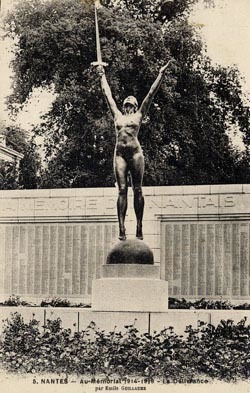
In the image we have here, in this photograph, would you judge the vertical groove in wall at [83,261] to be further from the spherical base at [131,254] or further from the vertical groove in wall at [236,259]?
the spherical base at [131,254]

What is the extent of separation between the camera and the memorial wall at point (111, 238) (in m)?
16.5

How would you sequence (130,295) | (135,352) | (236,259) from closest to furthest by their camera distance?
(135,352) < (130,295) < (236,259)

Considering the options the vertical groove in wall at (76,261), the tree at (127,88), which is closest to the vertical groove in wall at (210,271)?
the vertical groove in wall at (76,261)

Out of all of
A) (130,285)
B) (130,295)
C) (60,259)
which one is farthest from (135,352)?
(60,259)

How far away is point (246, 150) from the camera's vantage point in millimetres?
21516

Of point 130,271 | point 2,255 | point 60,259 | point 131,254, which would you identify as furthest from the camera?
point 2,255

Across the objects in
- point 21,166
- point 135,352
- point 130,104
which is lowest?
point 135,352

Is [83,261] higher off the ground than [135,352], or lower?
higher

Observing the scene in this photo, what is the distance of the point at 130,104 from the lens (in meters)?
13.6

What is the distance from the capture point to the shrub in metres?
12.4

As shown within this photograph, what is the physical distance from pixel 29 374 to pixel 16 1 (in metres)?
11.8

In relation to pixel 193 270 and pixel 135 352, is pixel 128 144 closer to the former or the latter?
pixel 135 352

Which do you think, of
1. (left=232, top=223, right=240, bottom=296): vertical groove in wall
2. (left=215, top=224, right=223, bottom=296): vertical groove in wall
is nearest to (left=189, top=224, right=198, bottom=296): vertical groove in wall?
(left=215, top=224, right=223, bottom=296): vertical groove in wall

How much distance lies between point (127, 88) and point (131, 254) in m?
9.31
